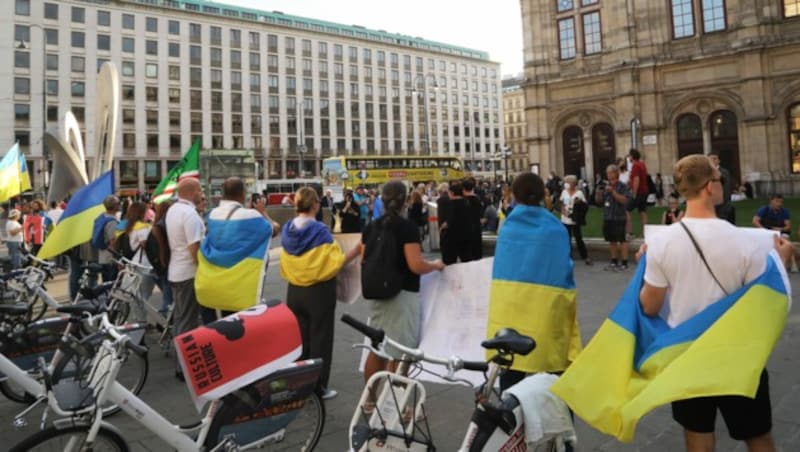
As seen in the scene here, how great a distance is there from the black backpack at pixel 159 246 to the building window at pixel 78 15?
78.9 metres

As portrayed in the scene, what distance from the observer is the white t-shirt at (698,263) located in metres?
2.71

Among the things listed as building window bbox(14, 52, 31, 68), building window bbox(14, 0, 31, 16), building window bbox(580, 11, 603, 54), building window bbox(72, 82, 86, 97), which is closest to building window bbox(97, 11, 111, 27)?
building window bbox(14, 0, 31, 16)

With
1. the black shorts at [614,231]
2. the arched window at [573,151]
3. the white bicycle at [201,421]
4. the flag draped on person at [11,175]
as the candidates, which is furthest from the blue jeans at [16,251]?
the arched window at [573,151]

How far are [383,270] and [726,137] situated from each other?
27.9m

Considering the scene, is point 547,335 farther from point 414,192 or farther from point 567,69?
point 567,69

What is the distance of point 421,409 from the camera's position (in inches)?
115

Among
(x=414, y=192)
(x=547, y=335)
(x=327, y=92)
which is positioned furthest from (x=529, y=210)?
(x=327, y=92)

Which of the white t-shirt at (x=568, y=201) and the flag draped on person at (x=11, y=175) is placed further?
the white t-shirt at (x=568, y=201)

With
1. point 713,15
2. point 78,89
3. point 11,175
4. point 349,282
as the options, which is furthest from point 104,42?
point 349,282

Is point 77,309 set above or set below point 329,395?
above

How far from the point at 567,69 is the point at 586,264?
21171mm

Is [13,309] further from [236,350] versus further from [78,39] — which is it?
[78,39]

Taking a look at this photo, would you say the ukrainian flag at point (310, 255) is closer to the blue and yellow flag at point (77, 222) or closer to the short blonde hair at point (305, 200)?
the short blonde hair at point (305, 200)

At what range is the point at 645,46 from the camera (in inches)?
1104
